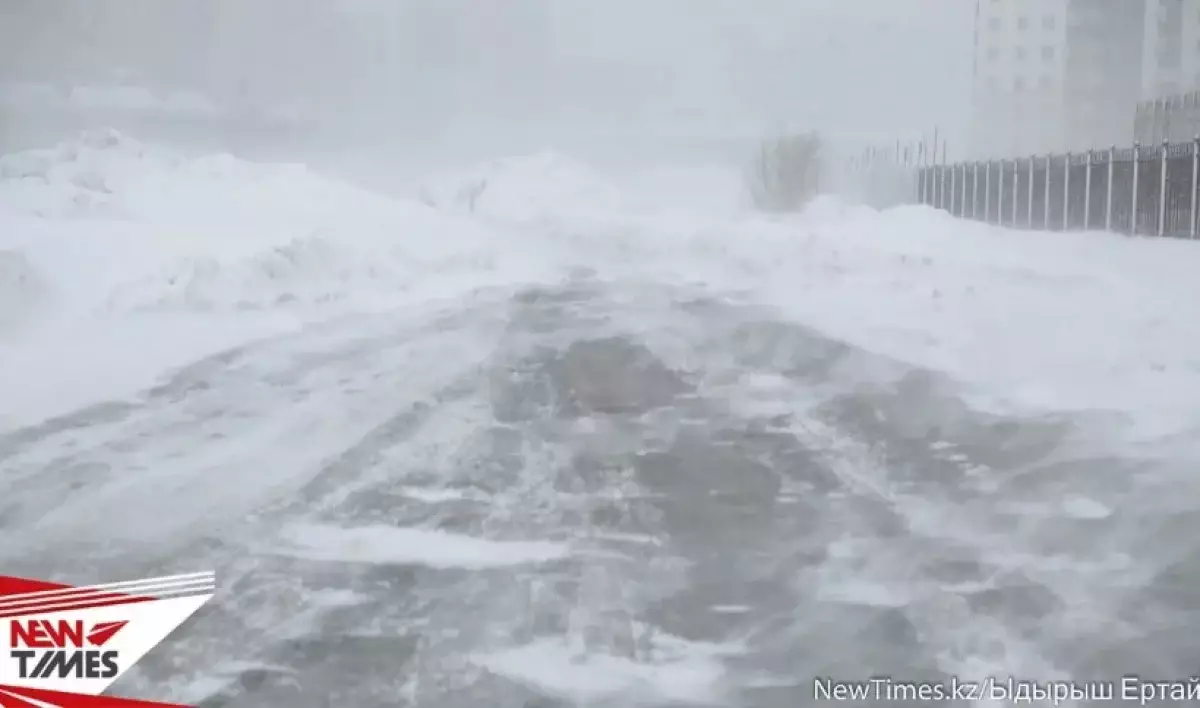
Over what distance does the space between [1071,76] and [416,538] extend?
6.74 feet

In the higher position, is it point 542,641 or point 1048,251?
point 1048,251

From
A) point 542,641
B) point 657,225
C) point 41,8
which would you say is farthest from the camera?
point 41,8

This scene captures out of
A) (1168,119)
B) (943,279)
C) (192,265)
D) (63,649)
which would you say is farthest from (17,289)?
(1168,119)

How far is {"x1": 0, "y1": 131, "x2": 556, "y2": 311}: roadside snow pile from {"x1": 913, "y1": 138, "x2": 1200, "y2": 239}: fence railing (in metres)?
1.19

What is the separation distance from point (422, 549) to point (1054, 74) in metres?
2.03

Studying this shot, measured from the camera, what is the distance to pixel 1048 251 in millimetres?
2885

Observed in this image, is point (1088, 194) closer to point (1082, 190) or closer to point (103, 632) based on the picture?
point (1082, 190)

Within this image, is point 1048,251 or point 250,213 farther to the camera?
point 250,213

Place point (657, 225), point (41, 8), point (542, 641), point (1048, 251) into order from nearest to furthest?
point (542, 641) < point (1048, 251) < point (657, 225) < point (41, 8)

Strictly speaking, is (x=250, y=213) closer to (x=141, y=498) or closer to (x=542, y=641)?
(x=141, y=498)

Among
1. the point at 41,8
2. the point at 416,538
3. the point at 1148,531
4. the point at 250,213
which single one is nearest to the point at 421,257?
the point at 250,213

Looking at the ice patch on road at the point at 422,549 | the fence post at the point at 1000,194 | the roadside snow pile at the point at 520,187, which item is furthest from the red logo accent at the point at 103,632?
the fence post at the point at 1000,194

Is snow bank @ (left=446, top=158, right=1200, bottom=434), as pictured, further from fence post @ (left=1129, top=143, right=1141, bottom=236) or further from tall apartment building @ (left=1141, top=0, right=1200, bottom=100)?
tall apartment building @ (left=1141, top=0, right=1200, bottom=100)

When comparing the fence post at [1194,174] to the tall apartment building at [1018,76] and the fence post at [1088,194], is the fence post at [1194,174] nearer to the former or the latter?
the fence post at [1088,194]
